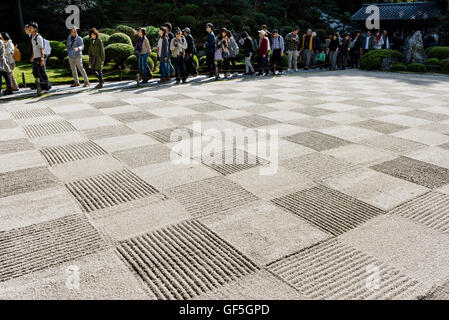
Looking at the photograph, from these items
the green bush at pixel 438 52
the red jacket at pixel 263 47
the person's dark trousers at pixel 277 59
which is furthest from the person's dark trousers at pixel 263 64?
the green bush at pixel 438 52

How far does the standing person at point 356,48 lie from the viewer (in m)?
20.0

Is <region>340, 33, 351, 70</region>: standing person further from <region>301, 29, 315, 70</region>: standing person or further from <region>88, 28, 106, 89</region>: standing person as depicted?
<region>88, 28, 106, 89</region>: standing person

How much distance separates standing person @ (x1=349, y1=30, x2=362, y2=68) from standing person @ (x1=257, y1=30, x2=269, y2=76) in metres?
6.30

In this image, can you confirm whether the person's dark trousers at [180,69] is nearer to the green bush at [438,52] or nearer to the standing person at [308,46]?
the standing person at [308,46]

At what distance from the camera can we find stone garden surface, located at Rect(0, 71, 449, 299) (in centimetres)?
318

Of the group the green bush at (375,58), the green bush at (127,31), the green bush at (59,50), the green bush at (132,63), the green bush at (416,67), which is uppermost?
the green bush at (127,31)

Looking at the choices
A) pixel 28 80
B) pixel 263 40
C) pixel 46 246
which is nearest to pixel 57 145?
pixel 46 246

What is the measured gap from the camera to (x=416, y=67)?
19328 mm

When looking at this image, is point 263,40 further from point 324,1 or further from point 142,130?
point 324,1

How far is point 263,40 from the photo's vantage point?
16.3 m

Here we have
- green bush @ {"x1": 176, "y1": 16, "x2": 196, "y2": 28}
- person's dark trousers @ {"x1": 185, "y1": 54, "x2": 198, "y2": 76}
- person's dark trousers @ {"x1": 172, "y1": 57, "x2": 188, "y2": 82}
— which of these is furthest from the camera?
green bush @ {"x1": 176, "y1": 16, "x2": 196, "y2": 28}

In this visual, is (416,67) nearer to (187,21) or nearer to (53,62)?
(187,21)

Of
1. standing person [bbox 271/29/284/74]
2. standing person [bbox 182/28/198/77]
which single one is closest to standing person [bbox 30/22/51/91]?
standing person [bbox 182/28/198/77]

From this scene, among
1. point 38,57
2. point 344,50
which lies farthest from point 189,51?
point 344,50
